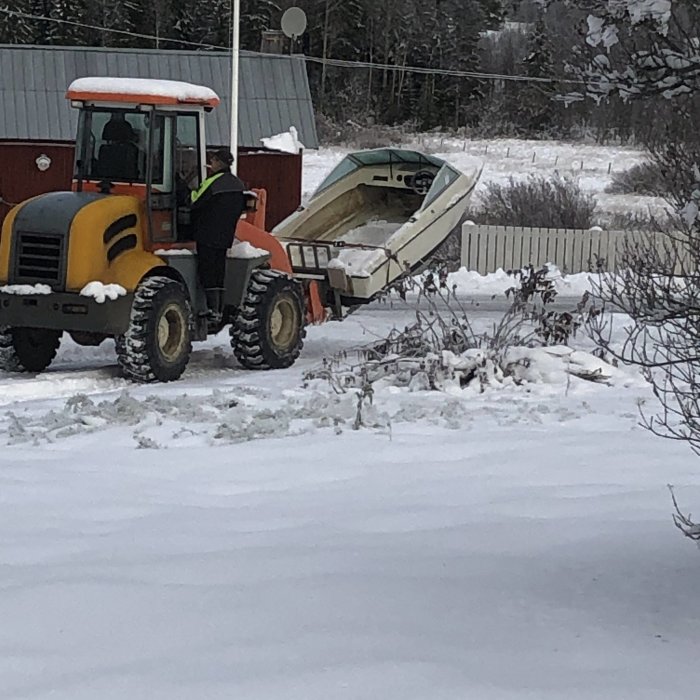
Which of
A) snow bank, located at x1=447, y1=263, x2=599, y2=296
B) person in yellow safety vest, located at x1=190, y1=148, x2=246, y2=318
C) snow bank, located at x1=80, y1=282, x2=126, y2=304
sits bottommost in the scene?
snow bank, located at x1=447, y1=263, x2=599, y2=296

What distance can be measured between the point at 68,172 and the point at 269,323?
1281 cm

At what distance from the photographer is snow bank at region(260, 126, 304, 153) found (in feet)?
77.9

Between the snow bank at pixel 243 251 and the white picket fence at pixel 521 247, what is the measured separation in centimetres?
1230

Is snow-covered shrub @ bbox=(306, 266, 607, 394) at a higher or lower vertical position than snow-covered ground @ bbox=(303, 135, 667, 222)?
lower

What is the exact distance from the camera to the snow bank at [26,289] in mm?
11141

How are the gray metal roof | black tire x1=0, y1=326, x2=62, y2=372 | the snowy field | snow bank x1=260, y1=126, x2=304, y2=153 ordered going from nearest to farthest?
the snowy field, black tire x1=0, y1=326, x2=62, y2=372, snow bank x1=260, y1=126, x2=304, y2=153, the gray metal roof

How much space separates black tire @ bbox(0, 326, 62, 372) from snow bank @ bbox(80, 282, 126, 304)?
1314mm

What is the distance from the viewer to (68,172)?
24312 mm

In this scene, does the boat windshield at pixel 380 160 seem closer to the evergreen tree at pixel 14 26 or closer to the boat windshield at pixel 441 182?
the boat windshield at pixel 441 182

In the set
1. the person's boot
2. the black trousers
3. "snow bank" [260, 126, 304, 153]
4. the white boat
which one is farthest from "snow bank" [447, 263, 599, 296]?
the black trousers

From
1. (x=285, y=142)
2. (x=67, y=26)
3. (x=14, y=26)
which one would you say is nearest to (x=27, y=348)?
(x=285, y=142)

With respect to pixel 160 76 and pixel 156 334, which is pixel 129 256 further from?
pixel 160 76

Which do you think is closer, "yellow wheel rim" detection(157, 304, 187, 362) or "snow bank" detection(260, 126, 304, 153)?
"yellow wheel rim" detection(157, 304, 187, 362)

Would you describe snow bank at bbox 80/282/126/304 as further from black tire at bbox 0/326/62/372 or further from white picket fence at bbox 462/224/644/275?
white picket fence at bbox 462/224/644/275
